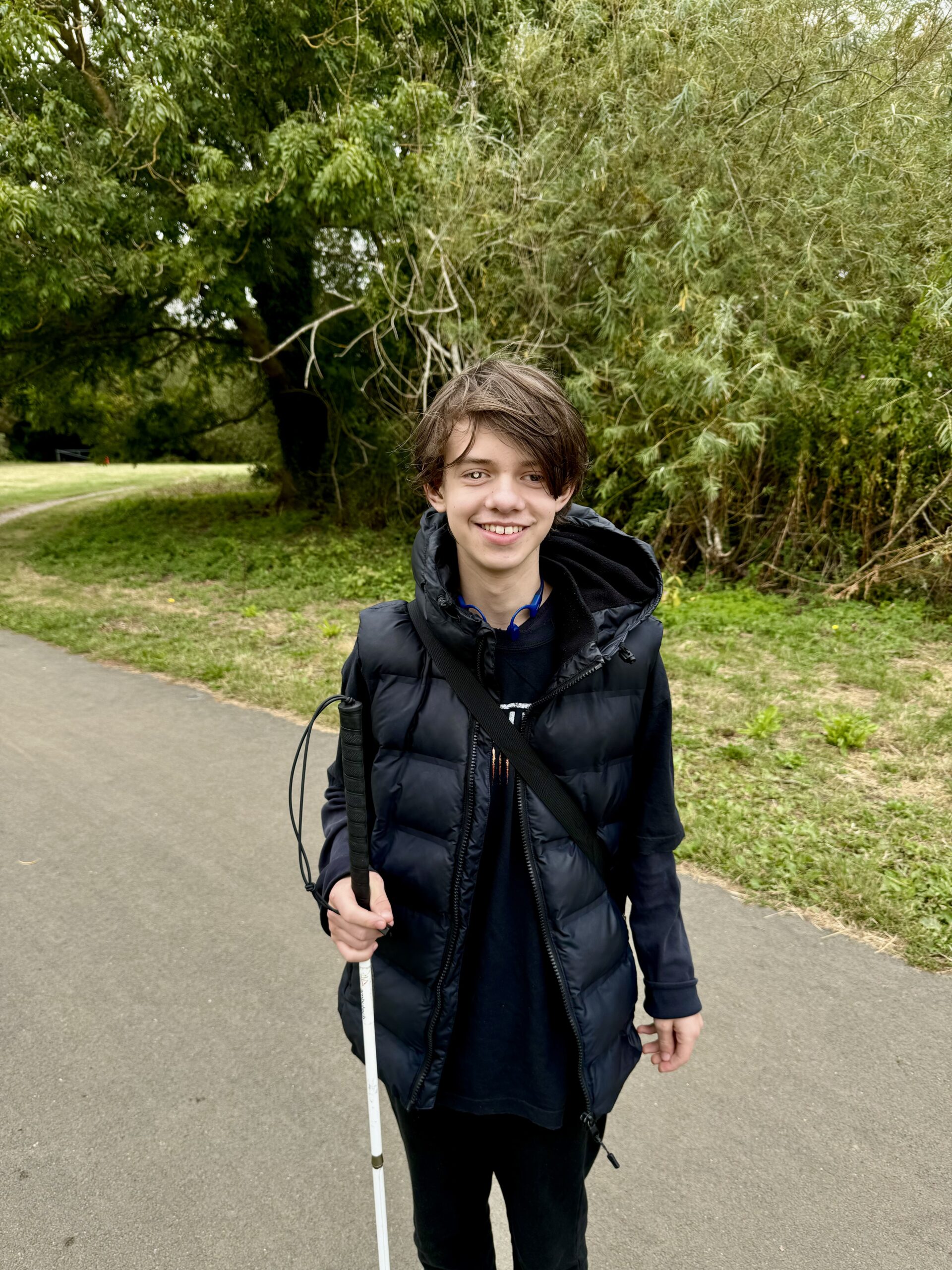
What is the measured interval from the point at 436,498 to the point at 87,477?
3264 cm

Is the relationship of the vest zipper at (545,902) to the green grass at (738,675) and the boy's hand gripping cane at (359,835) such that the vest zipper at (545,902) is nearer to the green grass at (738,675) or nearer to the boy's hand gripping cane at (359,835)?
the boy's hand gripping cane at (359,835)

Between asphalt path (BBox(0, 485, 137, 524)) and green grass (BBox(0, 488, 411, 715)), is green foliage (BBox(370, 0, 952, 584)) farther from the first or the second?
asphalt path (BBox(0, 485, 137, 524))

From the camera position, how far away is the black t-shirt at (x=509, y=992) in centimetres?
155

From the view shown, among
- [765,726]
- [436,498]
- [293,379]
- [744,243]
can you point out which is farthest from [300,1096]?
[293,379]

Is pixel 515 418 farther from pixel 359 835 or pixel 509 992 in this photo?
pixel 509 992

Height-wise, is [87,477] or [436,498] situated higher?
[436,498]

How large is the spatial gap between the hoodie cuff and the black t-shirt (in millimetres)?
224

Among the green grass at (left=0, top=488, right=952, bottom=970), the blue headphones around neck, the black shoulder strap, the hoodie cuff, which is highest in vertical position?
the blue headphones around neck

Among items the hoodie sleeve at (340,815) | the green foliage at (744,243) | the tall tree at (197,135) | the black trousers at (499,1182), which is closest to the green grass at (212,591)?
the tall tree at (197,135)

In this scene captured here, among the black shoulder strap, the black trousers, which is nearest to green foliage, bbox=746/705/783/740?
the black trousers

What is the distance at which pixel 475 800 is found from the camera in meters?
1.52

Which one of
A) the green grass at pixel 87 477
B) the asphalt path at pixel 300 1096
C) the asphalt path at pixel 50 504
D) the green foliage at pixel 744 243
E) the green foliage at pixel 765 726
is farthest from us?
the green grass at pixel 87 477

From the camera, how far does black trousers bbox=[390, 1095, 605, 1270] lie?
162cm

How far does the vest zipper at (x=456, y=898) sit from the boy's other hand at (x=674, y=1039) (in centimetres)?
45
